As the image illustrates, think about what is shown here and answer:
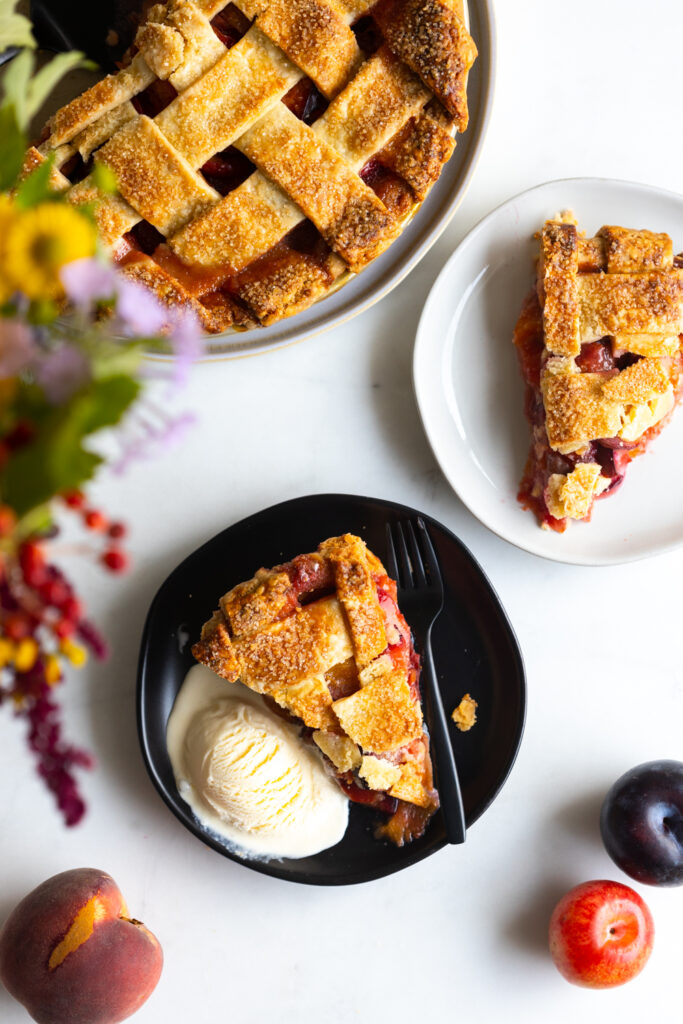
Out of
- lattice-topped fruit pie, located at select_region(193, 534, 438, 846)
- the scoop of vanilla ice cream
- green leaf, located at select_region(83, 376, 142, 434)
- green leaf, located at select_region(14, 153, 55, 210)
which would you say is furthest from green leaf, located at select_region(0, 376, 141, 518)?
the scoop of vanilla ice cream

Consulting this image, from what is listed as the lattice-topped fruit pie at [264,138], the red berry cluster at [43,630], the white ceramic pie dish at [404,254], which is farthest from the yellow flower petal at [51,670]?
the white ceramic pie dish at [404,254]

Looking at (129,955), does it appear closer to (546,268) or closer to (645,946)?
(645,946)

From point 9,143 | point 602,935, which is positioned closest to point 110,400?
point 9,143

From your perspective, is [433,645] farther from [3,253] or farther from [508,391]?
[3,253]

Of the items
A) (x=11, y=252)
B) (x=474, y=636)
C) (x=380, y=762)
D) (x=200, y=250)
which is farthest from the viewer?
(x=474, y=636)

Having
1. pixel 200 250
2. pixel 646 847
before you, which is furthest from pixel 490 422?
pixel 646 847

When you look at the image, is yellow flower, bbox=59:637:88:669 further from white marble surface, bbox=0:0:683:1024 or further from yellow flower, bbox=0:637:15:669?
white marble surface, bbox=0:0:683:1024
